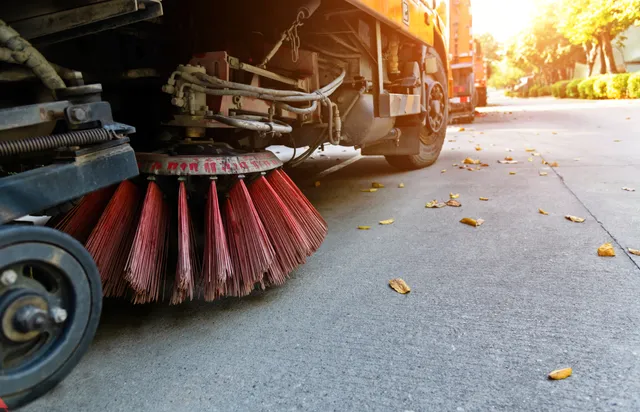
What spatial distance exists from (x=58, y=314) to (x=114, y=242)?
553mm

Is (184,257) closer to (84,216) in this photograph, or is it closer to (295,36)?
(84,216)

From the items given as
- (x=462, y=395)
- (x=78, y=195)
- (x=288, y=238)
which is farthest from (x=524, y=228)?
(x=78, y=195)

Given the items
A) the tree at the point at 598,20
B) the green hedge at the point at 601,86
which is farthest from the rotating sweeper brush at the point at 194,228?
the green hedge at the point at 601,86

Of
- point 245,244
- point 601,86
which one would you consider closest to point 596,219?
point 245,244

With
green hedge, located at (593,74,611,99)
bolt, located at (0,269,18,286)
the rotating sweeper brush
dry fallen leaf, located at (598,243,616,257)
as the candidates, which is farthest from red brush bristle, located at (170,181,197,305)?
green hedge, located at (593,74,611,99)

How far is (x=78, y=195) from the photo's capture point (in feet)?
5.19

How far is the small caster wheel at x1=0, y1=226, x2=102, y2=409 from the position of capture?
137 cm

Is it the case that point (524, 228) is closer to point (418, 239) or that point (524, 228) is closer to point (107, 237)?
point (418, 239)

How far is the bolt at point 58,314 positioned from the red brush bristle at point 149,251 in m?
0.37

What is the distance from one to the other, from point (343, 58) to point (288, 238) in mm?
1968

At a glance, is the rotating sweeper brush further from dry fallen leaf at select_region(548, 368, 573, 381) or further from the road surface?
dry fallen leaf at select_region(548, 368, 573, 381)

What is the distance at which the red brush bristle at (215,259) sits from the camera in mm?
2033

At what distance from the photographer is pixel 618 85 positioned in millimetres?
22703

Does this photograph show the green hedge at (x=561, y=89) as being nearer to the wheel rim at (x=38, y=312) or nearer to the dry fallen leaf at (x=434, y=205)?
the dry fallen leaf at (x=434, y=205)
